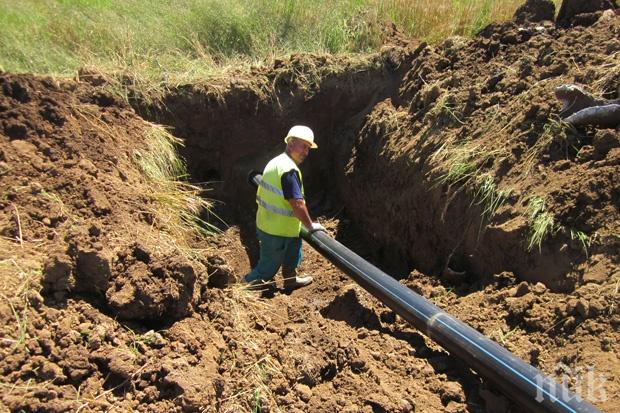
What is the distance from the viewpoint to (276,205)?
5.22 metres

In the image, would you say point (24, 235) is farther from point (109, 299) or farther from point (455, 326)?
point (455, 326)

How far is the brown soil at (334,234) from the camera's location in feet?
9.73

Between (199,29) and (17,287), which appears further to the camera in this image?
(199,29)

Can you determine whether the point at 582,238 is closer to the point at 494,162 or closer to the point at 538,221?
the point at 538,221

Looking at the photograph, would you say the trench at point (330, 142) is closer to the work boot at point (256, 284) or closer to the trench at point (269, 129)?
the trench at point (269, 129)

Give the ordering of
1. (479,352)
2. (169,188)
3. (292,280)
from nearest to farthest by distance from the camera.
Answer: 1. (479,352)
2. (169,188)
3. (292,280)

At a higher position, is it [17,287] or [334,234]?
[17,287]

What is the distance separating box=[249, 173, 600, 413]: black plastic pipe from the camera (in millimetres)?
2748

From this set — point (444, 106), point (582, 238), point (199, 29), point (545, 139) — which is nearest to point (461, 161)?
point (545, 139)

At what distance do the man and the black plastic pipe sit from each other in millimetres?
962

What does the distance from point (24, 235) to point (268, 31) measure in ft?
15.9

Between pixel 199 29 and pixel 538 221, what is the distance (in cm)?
515

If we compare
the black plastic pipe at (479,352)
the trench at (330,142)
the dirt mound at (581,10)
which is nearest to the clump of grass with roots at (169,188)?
the trench at (330,142)

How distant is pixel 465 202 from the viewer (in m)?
4.76
